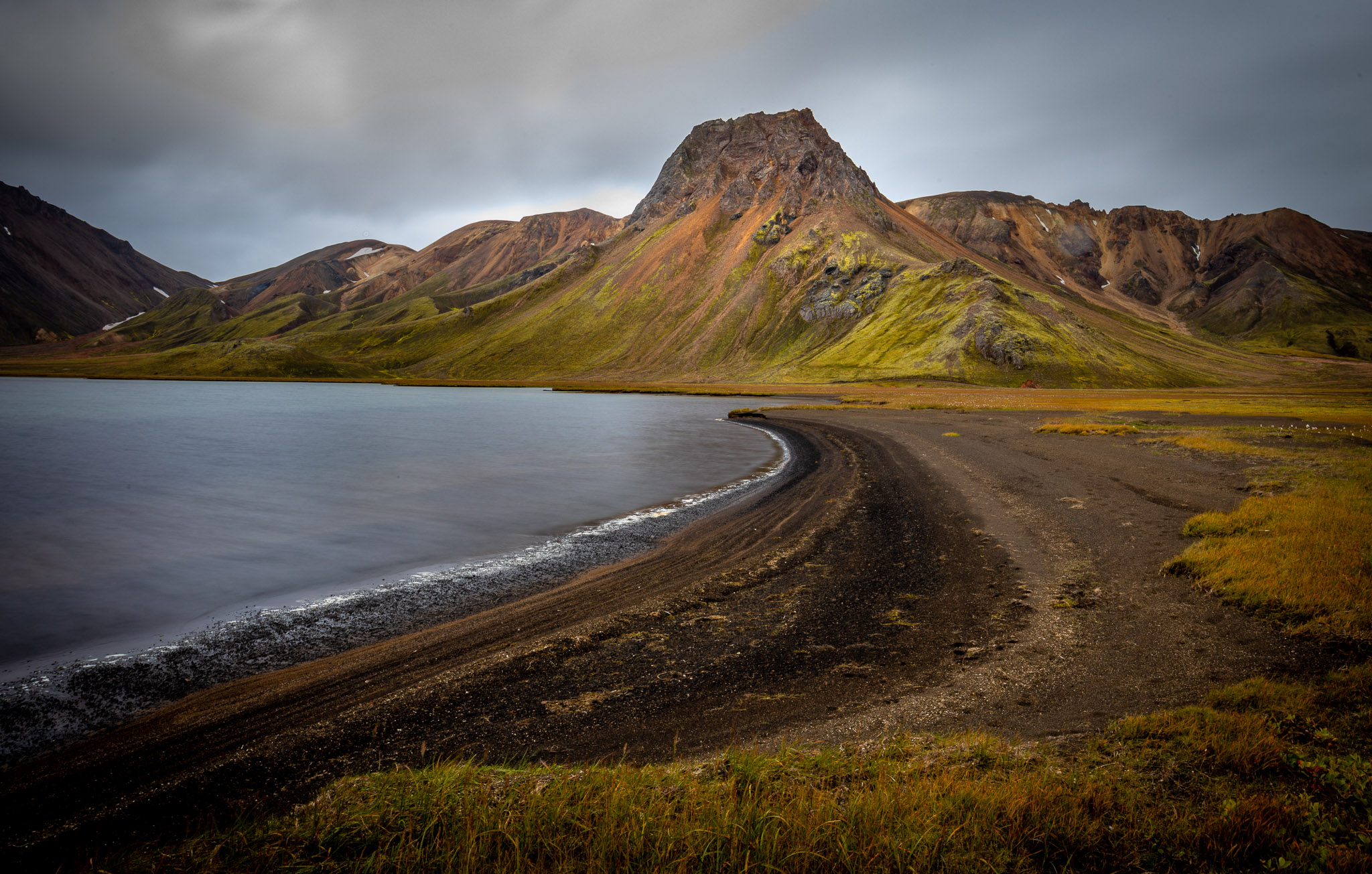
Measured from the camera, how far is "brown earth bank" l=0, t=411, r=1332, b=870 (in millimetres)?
7402

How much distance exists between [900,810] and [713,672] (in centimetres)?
497

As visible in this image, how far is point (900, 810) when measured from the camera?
5.12m

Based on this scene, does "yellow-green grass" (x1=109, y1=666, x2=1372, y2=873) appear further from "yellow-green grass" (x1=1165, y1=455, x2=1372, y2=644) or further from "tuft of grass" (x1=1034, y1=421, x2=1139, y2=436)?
"tuft of grass" (x1=1034, y1=421, x2=1139, y2=436)

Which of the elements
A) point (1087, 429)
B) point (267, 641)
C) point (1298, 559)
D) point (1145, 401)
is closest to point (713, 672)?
point (267, 641)

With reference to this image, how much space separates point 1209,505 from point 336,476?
134ft

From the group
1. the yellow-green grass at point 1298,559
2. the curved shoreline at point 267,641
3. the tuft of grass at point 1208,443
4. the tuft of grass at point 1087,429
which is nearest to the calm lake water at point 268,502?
the curved shoreline at point 267,641

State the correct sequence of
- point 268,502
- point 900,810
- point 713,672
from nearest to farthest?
point 900,810 < point 713,672 < point 268,502

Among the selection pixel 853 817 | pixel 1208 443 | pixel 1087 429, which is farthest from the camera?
pixel 1087 429

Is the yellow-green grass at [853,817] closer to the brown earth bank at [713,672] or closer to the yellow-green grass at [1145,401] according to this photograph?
the brown earth bank at [713,672]

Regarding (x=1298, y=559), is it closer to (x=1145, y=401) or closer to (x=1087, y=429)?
(x=1087, y=429)

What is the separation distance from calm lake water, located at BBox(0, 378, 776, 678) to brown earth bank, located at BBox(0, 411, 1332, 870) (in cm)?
601

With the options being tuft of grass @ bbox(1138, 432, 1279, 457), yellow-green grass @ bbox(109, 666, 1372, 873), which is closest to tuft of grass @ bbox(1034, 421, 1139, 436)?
tuft of grass @ bbox(1138, 432, 1279, 457)

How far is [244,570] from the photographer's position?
17453 mm

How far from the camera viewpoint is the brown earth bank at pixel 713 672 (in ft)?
24.3
